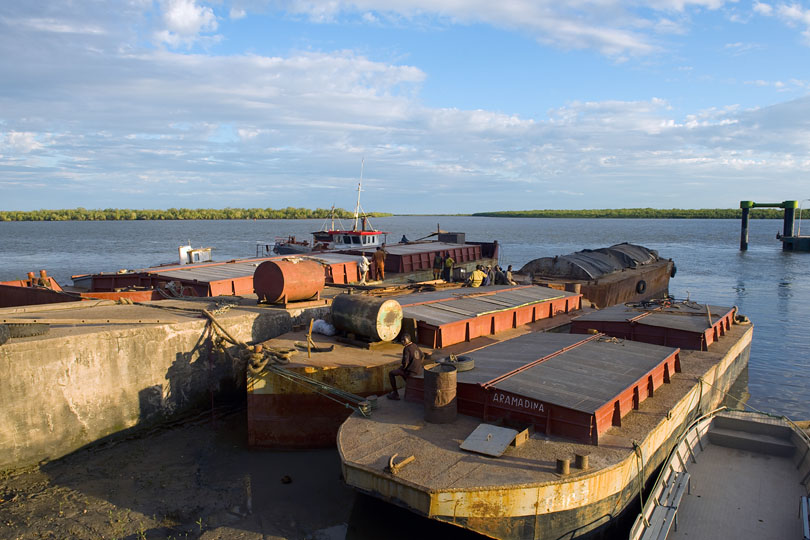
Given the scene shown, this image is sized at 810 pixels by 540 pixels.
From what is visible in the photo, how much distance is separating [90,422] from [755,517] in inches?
585

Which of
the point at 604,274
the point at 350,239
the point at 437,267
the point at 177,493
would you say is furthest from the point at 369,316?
the point at 350,239

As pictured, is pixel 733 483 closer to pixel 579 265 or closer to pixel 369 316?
pixel 369 316

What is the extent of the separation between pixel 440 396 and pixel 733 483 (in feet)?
22.9

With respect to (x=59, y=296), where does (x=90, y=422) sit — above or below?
below

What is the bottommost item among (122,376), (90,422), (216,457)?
(216,457)

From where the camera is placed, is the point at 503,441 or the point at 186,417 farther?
the point at 186,417

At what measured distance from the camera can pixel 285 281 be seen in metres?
17.8

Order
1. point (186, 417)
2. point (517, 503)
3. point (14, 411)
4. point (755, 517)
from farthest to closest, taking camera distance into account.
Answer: point (186, 417) < point (14, 411) < point (755, 517) < point (517, 503)

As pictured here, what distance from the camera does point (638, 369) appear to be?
12125 mm

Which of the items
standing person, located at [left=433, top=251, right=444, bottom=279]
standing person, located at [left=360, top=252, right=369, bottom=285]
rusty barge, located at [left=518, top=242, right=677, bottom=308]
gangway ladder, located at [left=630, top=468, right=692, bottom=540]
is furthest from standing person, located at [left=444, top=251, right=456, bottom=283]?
gangway ladder, located at [left=630, top=468, right=692, bottom=540]

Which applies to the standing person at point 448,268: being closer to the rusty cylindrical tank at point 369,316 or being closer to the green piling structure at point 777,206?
the rusty cylindrical tank at point 369,316

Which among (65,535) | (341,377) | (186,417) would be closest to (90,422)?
(186,417)

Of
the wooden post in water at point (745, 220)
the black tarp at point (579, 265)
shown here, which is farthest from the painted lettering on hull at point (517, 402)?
the wooden post in water at point (745, 220)

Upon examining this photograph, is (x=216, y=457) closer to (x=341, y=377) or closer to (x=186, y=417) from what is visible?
(x=186, y=417)
